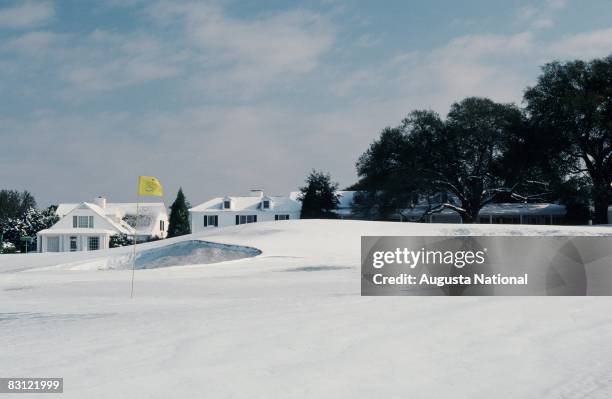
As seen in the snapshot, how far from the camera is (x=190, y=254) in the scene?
23.2 metres

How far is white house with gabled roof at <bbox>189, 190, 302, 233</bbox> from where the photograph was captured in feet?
206

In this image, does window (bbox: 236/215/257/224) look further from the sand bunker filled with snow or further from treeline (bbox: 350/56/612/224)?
the sand bunker filled with snow

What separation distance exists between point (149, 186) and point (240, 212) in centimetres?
5099

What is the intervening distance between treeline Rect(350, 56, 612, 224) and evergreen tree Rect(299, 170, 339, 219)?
4.92m

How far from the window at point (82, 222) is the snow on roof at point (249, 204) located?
997 cm

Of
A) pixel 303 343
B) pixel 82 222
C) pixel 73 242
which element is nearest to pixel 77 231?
pixel 73 242

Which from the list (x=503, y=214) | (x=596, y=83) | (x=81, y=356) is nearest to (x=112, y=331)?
(x=81, y=356)

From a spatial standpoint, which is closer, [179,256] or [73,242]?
[179,256]

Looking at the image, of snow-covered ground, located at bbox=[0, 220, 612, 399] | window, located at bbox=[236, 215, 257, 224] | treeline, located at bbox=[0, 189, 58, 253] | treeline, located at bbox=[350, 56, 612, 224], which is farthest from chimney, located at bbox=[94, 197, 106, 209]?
snow-covered ground, located at bbox=[0, 220, 612, 399]

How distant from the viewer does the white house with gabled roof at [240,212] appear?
62.7 meters

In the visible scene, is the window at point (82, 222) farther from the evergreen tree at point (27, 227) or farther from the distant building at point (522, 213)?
the distant building at point (522, 213)

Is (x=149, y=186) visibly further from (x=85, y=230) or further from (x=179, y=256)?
(x=85, y=230)

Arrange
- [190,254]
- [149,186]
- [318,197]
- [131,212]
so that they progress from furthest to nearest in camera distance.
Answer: [131,212]
[318,197]
[190,254]
[149,186]

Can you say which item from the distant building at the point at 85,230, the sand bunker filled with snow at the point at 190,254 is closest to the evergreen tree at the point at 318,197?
the distant building at the point at 85,230
